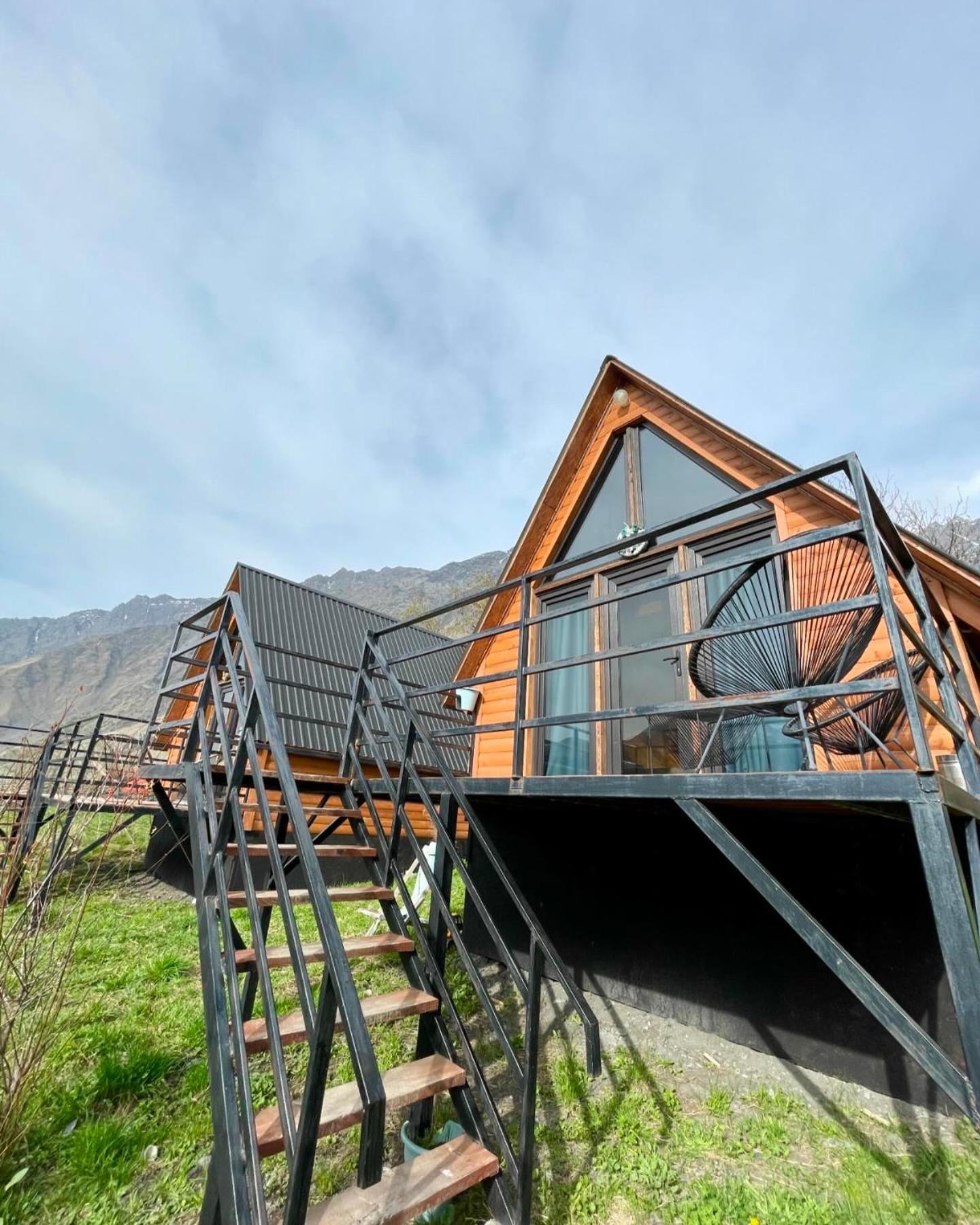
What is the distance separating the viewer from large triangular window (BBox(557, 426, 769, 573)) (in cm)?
535

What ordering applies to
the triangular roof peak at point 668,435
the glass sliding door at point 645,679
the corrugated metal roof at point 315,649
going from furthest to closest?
the corrugated metal roof at point 315,649 → the glass sliding door at point 645,679 → the triangular roof peak at point 668,435

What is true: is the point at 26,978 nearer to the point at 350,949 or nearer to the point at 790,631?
the point at 350,949

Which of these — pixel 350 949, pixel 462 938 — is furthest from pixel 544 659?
pixel 350 949

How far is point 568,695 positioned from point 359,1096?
3.85 metres

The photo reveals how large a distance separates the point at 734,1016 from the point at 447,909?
1.87m

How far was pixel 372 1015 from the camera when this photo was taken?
7.07 ft

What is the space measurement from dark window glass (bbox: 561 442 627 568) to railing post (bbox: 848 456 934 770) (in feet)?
12.6

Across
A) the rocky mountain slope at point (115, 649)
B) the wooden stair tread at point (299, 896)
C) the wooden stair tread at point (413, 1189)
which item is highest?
the rocky mountain slope at point (115, 649)

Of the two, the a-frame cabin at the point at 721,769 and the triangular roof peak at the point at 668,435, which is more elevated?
the triangular roof peak at the point at 668,435

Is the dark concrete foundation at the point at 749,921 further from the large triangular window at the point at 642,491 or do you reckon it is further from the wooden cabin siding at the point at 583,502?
the large triangular window at the point at 642,491

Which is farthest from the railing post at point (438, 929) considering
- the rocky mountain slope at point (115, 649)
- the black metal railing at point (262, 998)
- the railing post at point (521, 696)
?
the rocky mountain slope at point (115, 649)

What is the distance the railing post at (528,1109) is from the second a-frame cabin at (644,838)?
1 cm

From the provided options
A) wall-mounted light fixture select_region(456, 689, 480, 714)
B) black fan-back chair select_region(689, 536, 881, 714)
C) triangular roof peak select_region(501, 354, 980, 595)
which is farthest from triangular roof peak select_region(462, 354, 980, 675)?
black fan-back chair select_region(689, 536, 881, 714)

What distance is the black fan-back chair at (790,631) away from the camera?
9.39 feet
